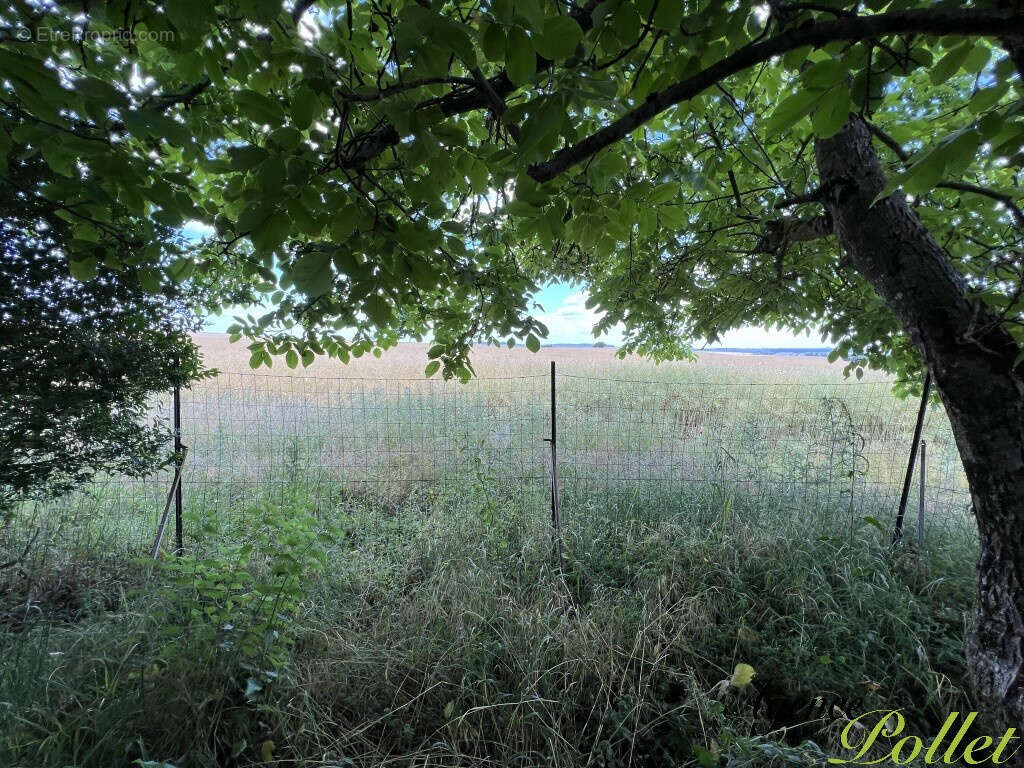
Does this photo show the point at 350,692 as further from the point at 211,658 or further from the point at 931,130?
the point at 931,130

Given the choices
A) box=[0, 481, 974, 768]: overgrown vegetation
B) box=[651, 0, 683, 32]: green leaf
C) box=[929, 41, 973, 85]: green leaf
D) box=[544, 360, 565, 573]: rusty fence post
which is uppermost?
box=[929, 41, 973, 85]: green leaf

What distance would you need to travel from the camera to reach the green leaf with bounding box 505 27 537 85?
0.74m

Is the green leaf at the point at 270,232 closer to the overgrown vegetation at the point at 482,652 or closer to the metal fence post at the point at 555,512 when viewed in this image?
the overgrown vegetation at the point at 482,652

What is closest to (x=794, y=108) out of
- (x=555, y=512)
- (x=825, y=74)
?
(x=825, y=74)

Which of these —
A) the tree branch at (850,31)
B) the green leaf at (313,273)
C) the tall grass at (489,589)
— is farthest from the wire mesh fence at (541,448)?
the tree branch at (850,31)

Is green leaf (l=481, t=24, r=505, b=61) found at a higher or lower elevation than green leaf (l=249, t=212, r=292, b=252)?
higher

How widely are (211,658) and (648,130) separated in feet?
10.9

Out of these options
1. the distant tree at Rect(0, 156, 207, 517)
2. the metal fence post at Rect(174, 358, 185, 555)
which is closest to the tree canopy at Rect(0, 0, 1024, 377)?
the distant tree at Rect(0, 156, 207, 517)

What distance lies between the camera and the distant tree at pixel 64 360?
7.08 ft

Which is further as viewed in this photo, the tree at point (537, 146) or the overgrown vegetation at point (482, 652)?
the overgrown vegetation at point (482, 652)

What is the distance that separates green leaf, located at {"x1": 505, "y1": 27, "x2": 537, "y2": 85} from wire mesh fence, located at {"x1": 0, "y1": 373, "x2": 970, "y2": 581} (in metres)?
3.27

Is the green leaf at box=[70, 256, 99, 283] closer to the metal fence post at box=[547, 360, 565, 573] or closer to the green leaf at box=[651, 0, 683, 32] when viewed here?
the green leaf at box=[651, 0, 683, 32]

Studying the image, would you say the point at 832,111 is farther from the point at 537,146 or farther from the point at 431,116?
the point at 431,116

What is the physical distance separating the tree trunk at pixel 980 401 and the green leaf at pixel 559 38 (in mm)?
1662
